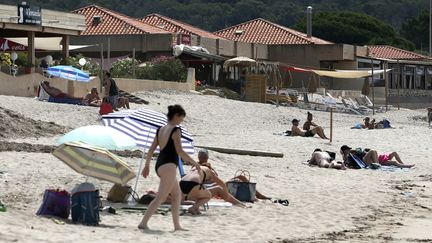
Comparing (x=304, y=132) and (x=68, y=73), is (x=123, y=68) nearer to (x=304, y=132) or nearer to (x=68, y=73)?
(x=68, y=73)

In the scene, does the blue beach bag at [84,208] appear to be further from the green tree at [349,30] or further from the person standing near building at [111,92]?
the green tree at [349,30]

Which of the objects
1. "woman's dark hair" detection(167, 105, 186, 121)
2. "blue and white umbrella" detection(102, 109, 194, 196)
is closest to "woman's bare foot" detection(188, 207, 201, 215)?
"blue and white umbrella" detection(102, 109, 194, 196)

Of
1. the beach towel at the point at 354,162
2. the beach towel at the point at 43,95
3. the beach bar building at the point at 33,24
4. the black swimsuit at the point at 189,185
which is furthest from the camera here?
the beach bar building at the point at 33,24

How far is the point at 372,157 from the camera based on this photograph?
21672 millimetres

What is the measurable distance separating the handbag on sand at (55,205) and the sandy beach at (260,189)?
0.20m

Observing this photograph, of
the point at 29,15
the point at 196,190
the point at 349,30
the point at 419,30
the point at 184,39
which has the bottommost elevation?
the point at 196,190

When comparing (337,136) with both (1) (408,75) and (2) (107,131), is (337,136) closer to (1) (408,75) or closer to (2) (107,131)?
(2) (107,131)

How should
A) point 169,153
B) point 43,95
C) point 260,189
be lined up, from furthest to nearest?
point 43,95, point 260,189, point 169,153

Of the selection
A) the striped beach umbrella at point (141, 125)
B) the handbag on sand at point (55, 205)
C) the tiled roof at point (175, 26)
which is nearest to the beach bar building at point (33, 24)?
the tiled roof at point (175, 26)

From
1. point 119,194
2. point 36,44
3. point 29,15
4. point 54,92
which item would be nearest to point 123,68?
point 36,44

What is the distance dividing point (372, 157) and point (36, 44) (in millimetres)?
19977

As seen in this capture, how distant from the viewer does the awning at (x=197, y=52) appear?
130ft

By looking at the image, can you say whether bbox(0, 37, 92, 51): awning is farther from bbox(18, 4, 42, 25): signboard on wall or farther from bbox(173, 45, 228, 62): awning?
bbox(173, 45, 228, 62): awning

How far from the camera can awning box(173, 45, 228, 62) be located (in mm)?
39688
